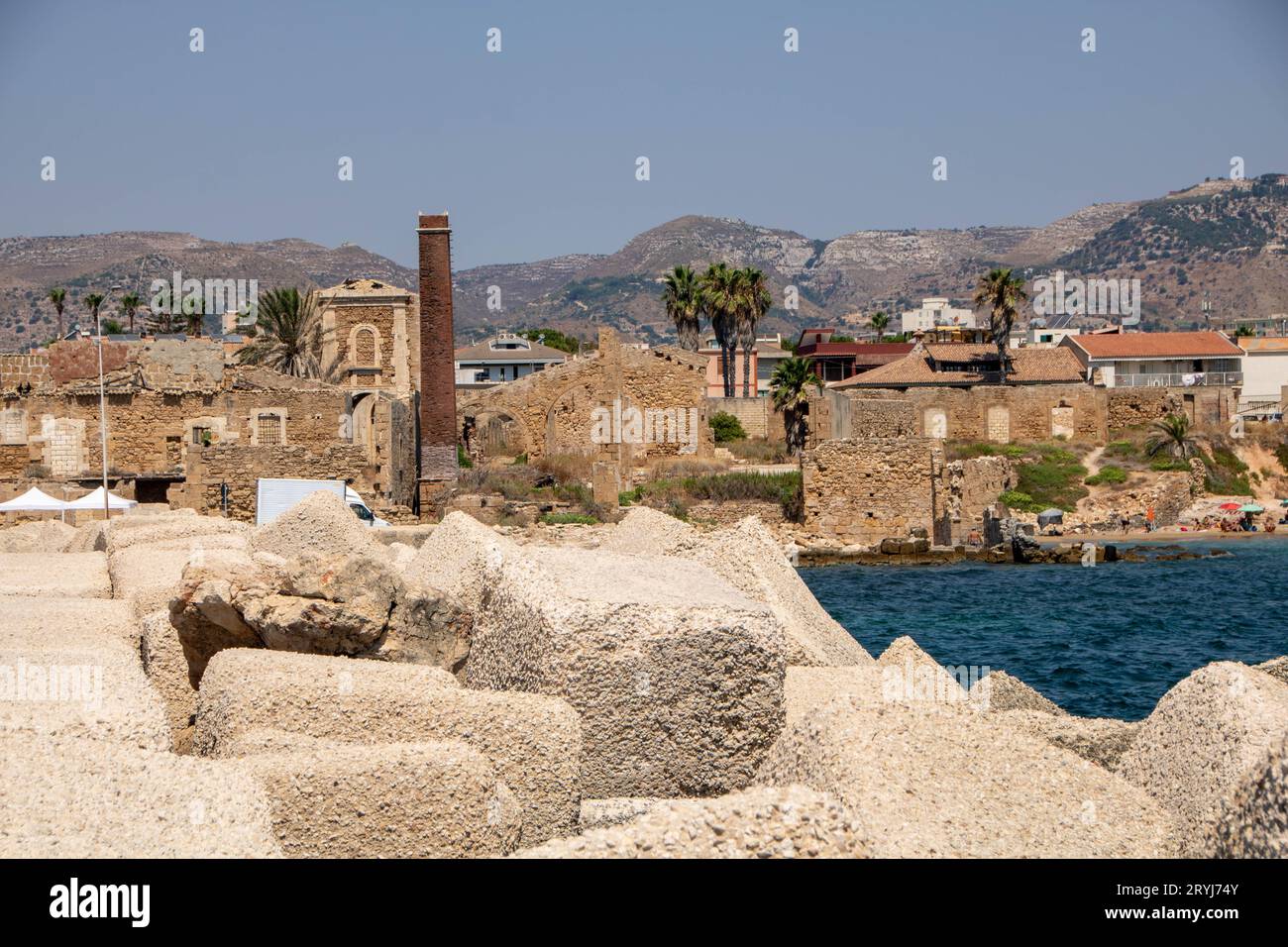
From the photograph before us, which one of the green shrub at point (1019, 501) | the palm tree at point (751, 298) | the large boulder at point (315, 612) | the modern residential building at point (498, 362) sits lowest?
the green shrub at point (1019, 501)

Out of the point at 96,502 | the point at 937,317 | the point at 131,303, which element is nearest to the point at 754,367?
the point at 937,317

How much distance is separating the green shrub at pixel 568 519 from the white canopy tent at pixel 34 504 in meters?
11.7

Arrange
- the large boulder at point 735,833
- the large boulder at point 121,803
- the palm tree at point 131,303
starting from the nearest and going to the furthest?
the large boulder at point 735,833
the large boulder at point 121,803
the palm tree at point 131,303

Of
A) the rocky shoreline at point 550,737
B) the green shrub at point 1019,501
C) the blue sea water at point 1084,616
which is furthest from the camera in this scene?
the green shrub at point 1019,501

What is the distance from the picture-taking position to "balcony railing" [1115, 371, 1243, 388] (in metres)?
59.4

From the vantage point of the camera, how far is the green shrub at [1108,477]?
47219mm

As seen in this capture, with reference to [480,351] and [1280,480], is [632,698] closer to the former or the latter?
[1280,480]

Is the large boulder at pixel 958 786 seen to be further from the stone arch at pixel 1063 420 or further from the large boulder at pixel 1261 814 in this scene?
the stone arch at pixel 1063 420

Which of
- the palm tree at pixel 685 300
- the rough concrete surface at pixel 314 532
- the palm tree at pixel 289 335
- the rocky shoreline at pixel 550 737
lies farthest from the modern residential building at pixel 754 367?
the rocky shoreline at pixel 550 737

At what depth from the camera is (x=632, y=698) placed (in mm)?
6059

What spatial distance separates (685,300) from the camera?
68.6 m

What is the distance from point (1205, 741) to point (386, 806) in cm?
333
